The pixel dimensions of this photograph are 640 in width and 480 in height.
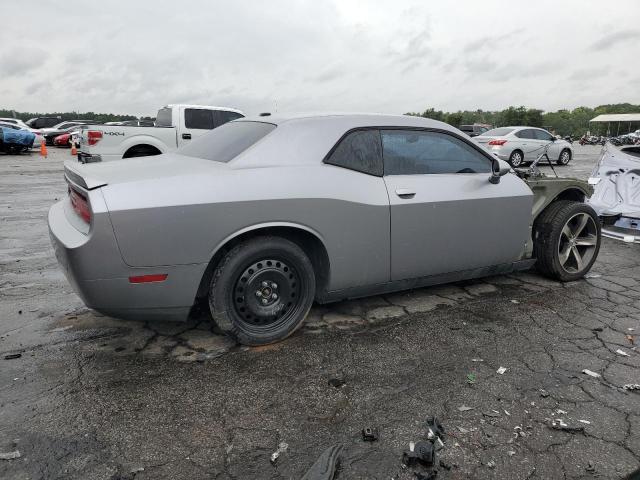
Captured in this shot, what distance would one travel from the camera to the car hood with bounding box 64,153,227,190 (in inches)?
110

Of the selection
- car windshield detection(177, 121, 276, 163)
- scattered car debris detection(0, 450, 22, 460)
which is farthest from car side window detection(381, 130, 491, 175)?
scattered car debris detection(0, 450, 22, 460)

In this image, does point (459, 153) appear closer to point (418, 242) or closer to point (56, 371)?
point (418, 242)

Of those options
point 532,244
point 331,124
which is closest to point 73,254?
point 331,124

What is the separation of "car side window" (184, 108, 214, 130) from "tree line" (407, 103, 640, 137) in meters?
52.6

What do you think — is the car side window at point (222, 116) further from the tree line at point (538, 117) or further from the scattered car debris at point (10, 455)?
the tree line at point (538, 117)

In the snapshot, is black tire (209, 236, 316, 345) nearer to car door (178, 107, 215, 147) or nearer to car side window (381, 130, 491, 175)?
car side window (381, 130, 491, 175)

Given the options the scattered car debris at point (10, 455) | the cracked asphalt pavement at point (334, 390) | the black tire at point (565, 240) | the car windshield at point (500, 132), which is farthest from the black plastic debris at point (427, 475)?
the car windshield at point (500, 132)

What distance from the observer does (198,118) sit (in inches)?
431

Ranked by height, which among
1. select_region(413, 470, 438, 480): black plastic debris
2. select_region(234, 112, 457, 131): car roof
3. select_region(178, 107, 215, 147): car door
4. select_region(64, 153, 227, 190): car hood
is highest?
select_region(178, 107, 215, 147): car door

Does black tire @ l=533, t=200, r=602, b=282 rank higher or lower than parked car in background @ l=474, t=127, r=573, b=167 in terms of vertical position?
lower

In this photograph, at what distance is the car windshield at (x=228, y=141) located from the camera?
330cm

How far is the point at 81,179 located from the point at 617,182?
6.69 meters

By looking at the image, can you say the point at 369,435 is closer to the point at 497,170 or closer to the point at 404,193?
the point at 404,193

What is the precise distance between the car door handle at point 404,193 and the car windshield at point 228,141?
3.34 feet
